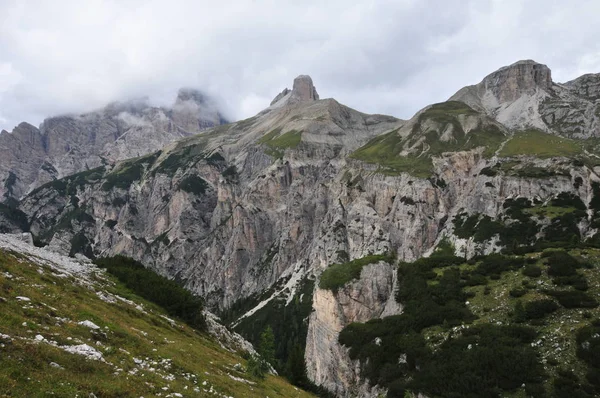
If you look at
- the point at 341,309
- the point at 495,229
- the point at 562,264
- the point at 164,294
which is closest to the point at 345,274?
the point at 341,309

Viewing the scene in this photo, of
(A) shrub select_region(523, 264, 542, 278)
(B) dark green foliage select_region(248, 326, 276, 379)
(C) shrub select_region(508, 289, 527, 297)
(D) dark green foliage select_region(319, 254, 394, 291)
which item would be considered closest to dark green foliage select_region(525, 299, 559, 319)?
(C) shrub select_region(508, 289, 527, 297)

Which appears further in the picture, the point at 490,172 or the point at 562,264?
the point at 490,172

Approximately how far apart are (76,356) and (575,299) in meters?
53.9

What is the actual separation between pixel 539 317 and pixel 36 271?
188 ft

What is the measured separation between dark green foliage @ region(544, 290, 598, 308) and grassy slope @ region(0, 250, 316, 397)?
38885 millimetres

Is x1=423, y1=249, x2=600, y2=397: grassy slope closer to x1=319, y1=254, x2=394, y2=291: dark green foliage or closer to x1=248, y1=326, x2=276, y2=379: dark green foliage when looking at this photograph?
x1=248, y1=326, x2=276, y2=379: dark green foliage

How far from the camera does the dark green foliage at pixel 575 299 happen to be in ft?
155

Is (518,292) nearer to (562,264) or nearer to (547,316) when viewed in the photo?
(547,316)

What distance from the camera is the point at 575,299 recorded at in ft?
157

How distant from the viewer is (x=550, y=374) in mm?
39438

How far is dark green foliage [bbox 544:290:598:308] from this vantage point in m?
47.2

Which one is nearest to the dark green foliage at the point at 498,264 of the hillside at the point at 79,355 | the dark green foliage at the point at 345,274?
the dark green foliage at the point at 345,274

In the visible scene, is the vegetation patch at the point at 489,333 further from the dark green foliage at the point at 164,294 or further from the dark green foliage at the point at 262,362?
the dark green foliage at the point at 164,294

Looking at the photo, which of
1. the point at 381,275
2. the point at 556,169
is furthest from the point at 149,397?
the point at 556,169
